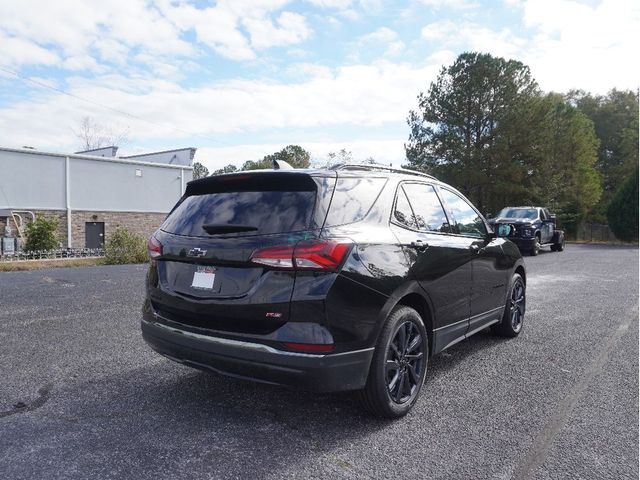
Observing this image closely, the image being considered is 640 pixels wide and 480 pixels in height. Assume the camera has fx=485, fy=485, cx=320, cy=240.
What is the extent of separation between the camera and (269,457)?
9.20 ft

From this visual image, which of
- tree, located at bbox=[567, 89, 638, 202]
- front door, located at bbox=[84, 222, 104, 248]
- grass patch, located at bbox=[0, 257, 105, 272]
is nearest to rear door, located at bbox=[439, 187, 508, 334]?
grass patch, located at bbox=[0, 257, 105, 272]

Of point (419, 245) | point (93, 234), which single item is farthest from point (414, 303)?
point (93, 234)

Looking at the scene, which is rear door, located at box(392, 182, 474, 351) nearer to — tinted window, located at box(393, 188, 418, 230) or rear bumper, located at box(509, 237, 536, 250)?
tinted window, located at box(393, 188, 418, 230)

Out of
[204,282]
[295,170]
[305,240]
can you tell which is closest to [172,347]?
[204,282]

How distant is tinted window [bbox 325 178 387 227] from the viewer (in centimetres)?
315

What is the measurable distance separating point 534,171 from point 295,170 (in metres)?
34.1

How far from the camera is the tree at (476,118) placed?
32.3m

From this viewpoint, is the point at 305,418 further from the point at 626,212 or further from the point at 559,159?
the point at 559,159

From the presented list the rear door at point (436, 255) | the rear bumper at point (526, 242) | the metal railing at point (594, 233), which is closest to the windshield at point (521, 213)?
the rear bumper at point (526, 242)

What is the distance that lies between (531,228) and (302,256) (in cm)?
1808

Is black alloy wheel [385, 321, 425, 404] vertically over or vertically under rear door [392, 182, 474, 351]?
under

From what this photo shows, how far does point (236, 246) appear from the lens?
3016 millimetres

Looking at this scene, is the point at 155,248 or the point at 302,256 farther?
the point at 155,248

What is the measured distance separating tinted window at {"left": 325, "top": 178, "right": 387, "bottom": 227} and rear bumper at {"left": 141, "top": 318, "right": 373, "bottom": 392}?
839 millimetres
